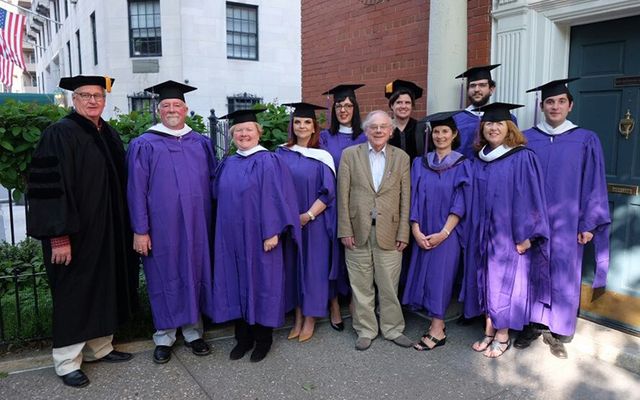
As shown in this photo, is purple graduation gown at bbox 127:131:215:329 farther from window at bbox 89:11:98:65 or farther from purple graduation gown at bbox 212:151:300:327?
window at bbox 89:11:98:65

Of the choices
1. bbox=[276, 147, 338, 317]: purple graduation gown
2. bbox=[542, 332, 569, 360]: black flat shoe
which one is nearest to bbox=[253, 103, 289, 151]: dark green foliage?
bbox=[276, 147, 338, 317]: purple graduation gown

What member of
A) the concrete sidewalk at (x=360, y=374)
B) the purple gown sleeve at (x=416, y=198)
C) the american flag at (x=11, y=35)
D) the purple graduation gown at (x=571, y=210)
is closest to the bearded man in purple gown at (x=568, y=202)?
the purple graduation gown at (x=571, y=210)

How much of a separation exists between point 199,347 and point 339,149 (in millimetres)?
2109

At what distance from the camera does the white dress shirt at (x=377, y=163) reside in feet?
13.5

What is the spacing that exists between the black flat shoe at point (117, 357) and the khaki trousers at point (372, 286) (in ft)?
6.28

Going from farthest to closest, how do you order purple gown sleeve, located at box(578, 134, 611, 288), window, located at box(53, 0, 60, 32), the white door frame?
1. window, located at box(53, 0, 60, 32)
2. the white door frame
3. purple gown sleeve, located at box(578, 134, 611, 288)

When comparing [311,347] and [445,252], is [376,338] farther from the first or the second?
[445,252]

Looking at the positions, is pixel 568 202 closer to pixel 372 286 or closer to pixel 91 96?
pixel 372 286

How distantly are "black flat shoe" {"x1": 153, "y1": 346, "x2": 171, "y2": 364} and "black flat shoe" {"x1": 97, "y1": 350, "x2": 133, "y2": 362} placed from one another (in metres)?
0.22

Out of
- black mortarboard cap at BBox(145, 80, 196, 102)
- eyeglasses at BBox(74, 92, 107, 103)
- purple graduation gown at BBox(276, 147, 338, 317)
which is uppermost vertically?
black mortarboard cap at BBox(145, 80, 196, 102)

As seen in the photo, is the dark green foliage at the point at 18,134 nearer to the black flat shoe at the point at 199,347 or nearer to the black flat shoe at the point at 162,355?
the black flat shoe at the point at 162,355

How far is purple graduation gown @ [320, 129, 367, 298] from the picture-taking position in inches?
177

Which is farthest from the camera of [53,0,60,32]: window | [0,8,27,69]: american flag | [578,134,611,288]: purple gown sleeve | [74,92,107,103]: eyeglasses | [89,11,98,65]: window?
[53,0,60,32]: window

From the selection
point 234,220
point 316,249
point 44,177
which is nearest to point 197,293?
point 234,220
